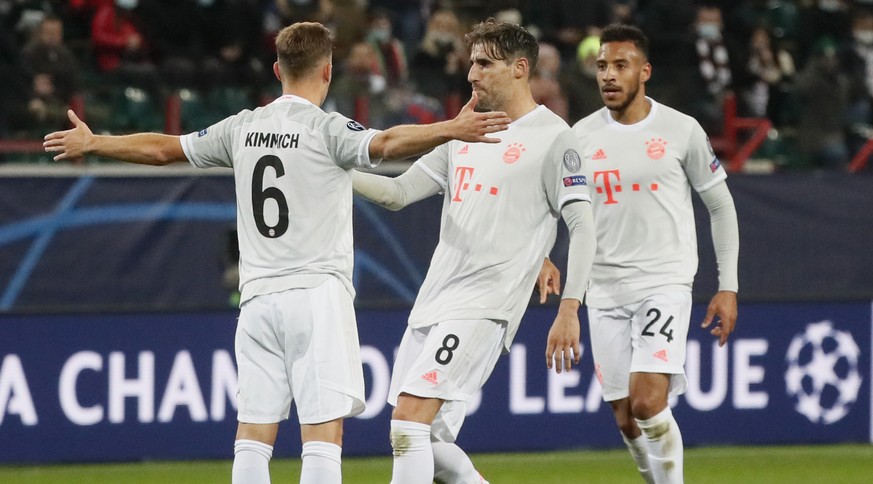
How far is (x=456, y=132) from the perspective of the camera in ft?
17.6

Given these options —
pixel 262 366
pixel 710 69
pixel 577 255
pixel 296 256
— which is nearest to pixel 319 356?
pixel 262 366

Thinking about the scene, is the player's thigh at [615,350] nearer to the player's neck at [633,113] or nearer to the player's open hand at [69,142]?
the player's neck at [633,113]

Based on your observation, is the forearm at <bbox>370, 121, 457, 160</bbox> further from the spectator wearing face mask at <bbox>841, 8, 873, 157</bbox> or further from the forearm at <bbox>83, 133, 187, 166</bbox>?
the spectator wearing face mask at <bbox>841, 8, 873, 157</bbox>

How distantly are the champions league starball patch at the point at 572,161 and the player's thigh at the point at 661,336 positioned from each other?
112cm

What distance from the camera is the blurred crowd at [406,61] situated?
1261 centimetres

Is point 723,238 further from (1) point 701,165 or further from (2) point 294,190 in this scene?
(2) point 294,190

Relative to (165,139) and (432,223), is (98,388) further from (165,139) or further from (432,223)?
(165,139)

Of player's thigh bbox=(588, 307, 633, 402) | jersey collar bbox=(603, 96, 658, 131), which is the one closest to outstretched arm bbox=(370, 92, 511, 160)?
jersey collar bbox=(603, 96, 658, 131)

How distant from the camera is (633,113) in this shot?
7348 mm

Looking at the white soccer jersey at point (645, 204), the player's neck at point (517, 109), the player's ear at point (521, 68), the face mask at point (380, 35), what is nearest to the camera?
the player's ear at point (521, 68)

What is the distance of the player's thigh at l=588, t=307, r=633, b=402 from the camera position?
7.22m

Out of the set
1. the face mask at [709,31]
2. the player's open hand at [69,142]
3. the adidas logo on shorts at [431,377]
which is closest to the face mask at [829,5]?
the face mask at [709,31]

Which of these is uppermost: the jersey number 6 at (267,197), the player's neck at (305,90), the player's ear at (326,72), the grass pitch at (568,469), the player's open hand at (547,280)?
the player's ear at (326,72)

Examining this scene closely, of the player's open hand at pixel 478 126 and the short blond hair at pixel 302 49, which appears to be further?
the short blond hair at pixel 302 49
